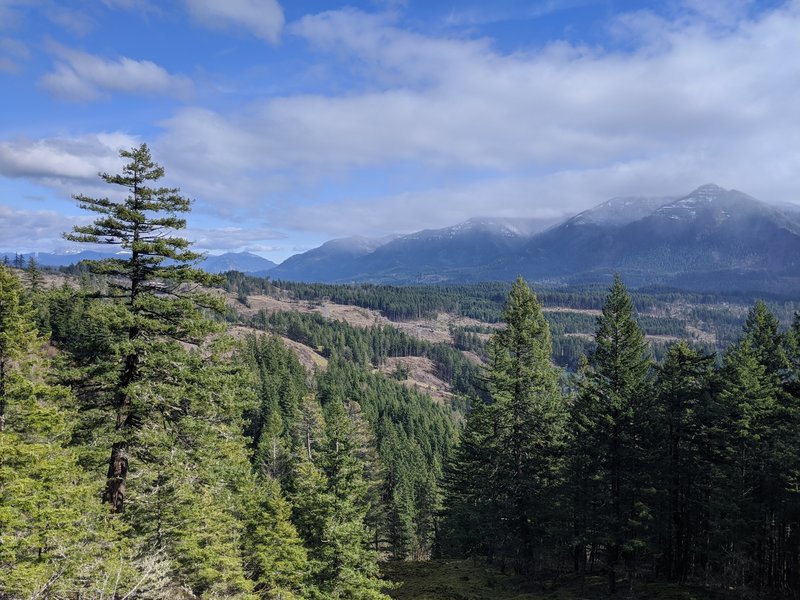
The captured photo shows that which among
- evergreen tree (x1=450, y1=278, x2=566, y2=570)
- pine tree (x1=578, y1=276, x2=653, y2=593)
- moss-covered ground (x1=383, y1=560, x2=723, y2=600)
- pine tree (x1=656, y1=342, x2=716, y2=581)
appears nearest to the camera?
pine tree (x1=578, y1=276, x2=653, y2=593)

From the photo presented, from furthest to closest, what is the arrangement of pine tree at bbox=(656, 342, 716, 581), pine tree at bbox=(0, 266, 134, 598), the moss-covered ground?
pine tree at bbox=(656, 342, 716, 581) < the moss-covered ground < pine tree at bbox=(0, 266, 134, 598)

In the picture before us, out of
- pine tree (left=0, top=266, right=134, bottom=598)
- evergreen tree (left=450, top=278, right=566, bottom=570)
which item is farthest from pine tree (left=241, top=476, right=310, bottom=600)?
pine tree (left=0, top=266, right=134, bottom=598)

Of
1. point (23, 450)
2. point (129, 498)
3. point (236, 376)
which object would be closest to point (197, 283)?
point (236, 376)

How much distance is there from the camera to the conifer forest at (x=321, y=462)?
16.5 meters

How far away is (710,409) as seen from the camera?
2977 centimetres

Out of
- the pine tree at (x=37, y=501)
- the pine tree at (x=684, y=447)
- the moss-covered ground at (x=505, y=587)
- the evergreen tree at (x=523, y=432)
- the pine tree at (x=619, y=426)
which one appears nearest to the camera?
the pine tree at (x=37, y=501)

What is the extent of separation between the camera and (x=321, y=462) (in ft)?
92.0

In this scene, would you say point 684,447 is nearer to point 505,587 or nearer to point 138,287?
point 505,587

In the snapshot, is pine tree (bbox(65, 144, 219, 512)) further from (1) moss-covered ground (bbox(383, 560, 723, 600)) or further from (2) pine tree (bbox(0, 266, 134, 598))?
(1) moss-covered ground (bbox(383, 560, 723, 600))

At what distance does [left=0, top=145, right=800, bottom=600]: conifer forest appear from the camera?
16.5 meters

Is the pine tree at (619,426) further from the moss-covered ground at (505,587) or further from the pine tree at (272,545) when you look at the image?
the pine tree at (272,545)

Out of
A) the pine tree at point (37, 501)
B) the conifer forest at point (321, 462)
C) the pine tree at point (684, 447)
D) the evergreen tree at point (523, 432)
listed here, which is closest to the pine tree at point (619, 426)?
the conifer forest at point (321, 462)

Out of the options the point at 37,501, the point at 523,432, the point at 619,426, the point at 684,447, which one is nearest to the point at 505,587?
the point at 523,432

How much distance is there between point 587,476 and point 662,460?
4458 millimetres
